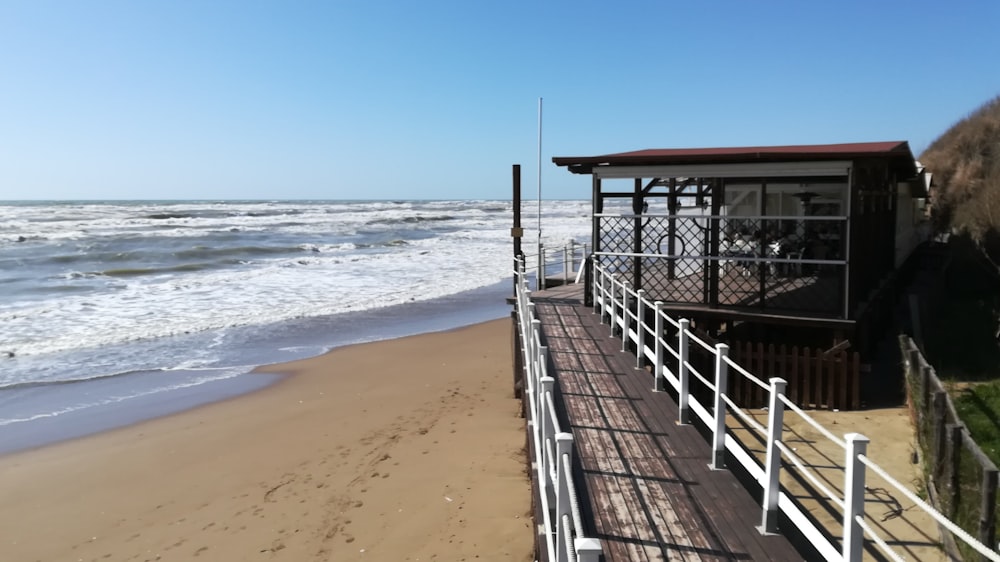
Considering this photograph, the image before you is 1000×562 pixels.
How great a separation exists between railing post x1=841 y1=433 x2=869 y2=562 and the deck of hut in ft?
2.40

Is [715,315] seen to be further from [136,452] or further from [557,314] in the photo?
[136,452]

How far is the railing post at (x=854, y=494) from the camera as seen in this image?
3324 mm

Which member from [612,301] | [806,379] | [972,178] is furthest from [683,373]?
[972,178]

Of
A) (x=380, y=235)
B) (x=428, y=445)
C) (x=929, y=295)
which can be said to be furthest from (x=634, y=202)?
(x=380, y=235)

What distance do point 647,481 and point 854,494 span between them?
77.7 inches

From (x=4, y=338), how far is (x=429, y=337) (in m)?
9.48

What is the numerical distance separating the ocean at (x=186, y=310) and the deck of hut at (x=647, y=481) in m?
7.60

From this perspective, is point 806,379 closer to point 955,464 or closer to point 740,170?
point 740,170

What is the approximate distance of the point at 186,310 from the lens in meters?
20.3

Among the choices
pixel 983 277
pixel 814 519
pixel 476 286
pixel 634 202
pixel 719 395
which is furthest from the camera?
pixel 476 286

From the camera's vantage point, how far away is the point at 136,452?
988 cm

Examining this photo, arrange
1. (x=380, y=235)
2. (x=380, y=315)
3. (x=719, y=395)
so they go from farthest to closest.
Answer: (x=380, y=235) < (x=380, y=315) < (x=719, y=395)

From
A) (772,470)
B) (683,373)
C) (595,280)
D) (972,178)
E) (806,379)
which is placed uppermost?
(972,178)

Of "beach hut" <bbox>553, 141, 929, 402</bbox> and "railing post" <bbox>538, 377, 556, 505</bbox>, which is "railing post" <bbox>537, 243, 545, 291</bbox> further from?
"railing post" <bbox>538, 377, 556, 505</bbox>
